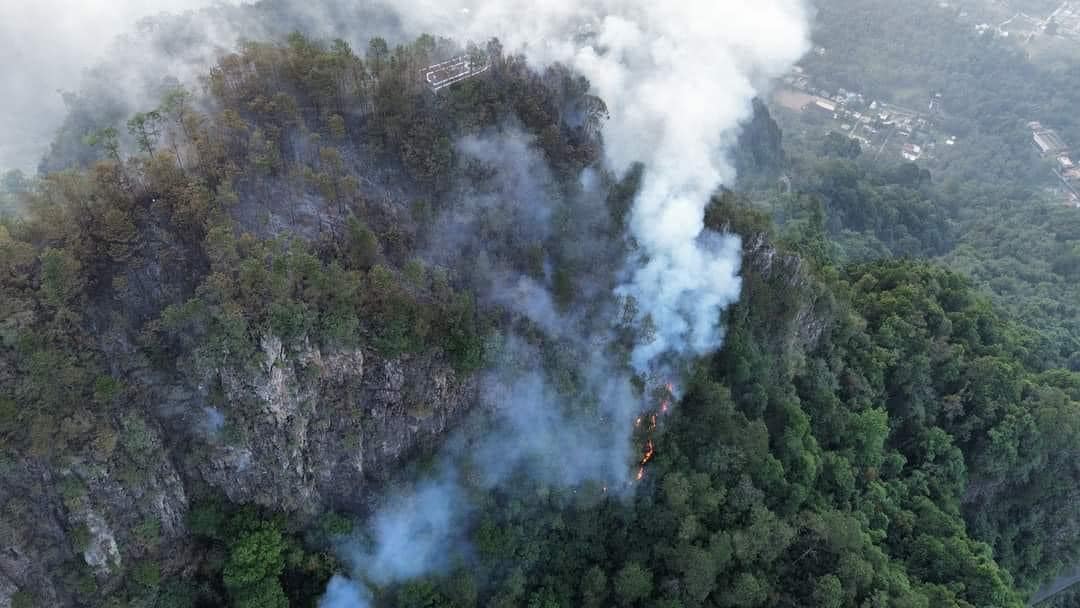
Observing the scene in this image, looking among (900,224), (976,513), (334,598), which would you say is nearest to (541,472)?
(334,598)

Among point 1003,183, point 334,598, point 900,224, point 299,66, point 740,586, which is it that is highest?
point 299,66

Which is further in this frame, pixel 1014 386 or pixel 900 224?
pixel 900 224

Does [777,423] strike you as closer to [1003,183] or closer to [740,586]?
[740,586]

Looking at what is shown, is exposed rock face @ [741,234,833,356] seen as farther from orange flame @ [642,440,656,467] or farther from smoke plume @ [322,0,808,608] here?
orange flame @ [642,440,656,467]

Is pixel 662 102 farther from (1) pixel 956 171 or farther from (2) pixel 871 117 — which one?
(2) pixel 871 117

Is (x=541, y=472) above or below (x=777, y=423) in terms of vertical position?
above

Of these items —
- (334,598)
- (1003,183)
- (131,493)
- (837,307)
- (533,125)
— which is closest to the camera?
(131,493)

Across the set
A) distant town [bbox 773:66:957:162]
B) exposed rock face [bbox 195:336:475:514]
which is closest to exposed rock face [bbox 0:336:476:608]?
exposed rock face [bbox 195:336:475:514]

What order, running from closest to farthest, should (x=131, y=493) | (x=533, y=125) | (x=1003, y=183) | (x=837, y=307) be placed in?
1. (x=131, y=493)
2. (x=533, y=125)
3. (x=837, y=307)
4. (x=1003, y=183)
